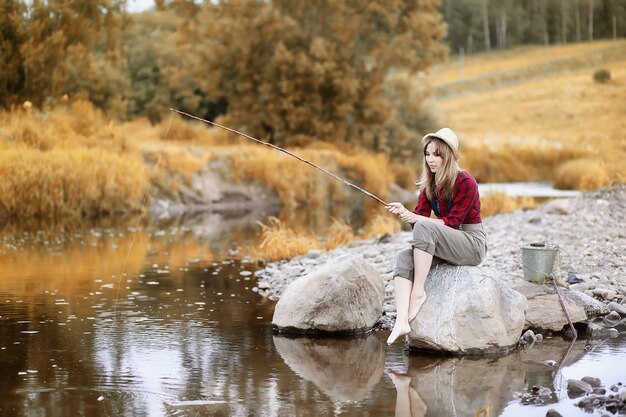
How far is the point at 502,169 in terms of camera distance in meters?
29.9

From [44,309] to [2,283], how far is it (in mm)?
1708

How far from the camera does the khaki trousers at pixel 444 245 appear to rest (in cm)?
675

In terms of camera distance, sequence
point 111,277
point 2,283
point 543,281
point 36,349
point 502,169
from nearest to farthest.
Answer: point 36,349 < point 543,281 < point 2,283 < point 111,277 < point 502,169

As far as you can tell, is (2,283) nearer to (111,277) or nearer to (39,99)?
(111,277)

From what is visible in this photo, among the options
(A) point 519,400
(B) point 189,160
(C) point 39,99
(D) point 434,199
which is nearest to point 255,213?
(B) point 189,160

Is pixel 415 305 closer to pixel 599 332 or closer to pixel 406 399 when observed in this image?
pixel 406 399

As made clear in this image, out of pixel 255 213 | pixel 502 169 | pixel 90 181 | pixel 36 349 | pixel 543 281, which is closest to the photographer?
pixel 36 349

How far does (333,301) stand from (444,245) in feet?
3.63

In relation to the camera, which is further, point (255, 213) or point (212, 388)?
point (255, 213)

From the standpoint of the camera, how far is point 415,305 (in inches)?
270

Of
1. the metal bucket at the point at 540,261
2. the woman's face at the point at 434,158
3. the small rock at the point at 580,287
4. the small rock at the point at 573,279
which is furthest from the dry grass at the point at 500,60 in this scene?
the woman's face at the point at 434,158

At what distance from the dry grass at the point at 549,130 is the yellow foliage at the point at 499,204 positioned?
2801mm

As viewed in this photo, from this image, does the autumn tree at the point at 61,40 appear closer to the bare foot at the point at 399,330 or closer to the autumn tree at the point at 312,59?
the autumn tree at the point at 312,59

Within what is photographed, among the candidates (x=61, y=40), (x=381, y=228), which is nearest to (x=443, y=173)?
(x=381, y=228)
